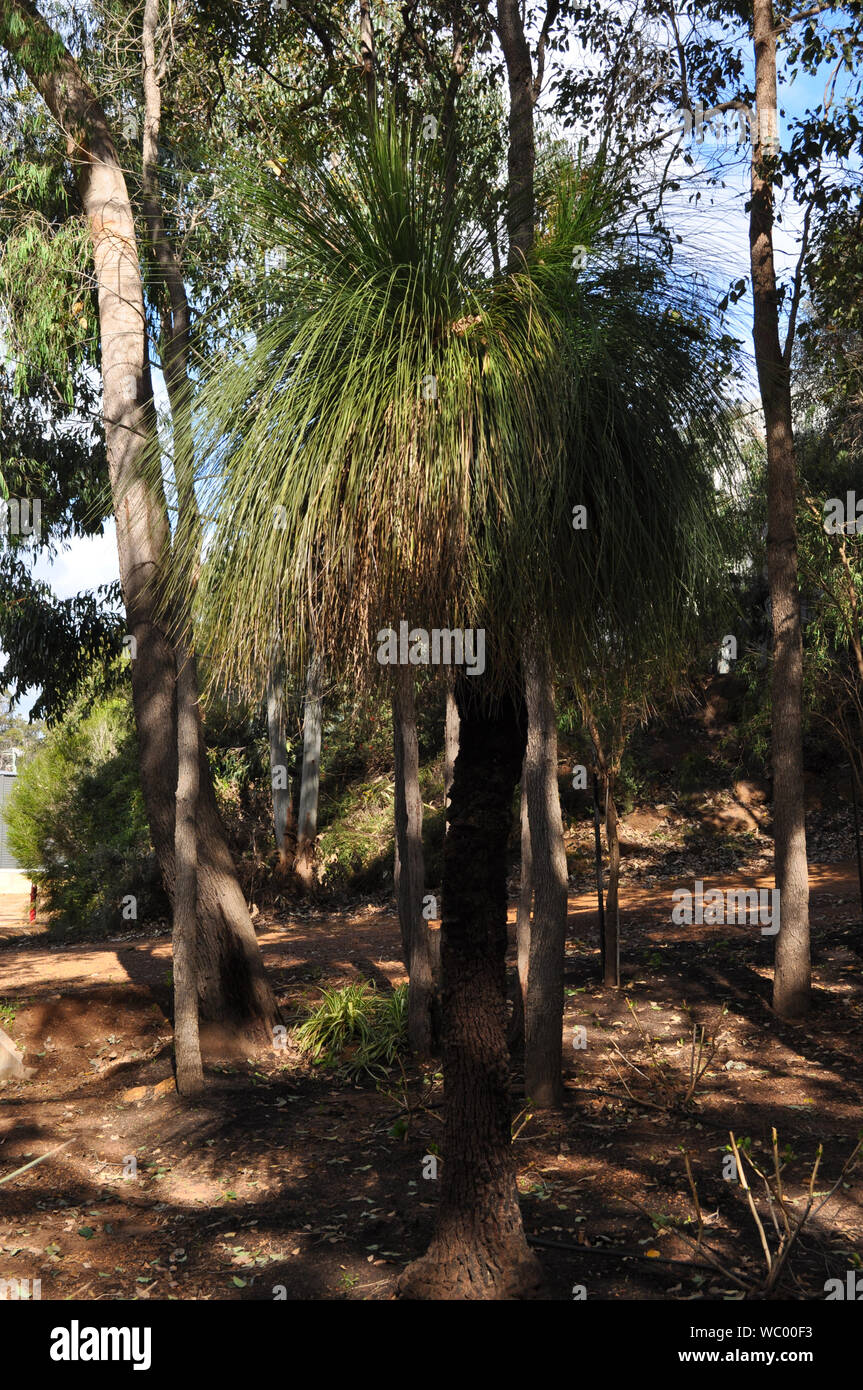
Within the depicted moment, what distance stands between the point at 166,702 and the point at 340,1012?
2.77 m

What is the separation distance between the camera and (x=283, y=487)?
10.0 ft

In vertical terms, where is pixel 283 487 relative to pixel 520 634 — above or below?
above

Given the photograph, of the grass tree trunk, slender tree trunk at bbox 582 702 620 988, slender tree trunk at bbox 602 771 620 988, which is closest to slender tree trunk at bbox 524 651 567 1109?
slender tree trunk at bbox 582 702 620 988

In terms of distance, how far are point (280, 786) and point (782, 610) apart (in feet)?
32.3

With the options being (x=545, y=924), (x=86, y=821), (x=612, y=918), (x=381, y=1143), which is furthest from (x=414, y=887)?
(x=86, y=821)

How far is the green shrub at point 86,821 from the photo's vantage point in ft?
56.3

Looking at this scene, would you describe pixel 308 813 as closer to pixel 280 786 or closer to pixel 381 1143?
pixel 280 786

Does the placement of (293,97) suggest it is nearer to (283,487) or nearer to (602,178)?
(602,178)

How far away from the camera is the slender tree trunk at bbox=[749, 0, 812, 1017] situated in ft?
27.5

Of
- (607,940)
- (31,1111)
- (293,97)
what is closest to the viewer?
(31,1111)

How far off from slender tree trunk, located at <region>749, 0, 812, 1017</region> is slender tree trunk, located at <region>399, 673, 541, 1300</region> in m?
4.88

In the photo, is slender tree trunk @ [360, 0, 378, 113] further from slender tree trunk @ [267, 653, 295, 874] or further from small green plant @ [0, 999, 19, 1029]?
slender tree trunk @ [267, 653, 295, 874]

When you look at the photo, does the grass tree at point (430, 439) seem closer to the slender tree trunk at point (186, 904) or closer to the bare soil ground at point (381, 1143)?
the bare soil ground at point (381, 1143)

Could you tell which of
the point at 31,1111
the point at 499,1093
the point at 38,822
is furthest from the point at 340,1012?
the point at 38,822
